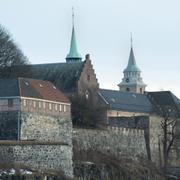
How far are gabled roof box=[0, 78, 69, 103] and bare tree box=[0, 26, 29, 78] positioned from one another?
6.84 metres

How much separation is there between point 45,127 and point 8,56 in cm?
1487

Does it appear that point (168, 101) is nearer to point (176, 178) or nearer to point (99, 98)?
point (99, 98)

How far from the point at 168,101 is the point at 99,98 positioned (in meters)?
14.3

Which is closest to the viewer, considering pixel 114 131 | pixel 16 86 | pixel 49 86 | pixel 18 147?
pixel 18 147

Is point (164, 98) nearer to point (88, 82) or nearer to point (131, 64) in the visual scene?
point (88, 82)

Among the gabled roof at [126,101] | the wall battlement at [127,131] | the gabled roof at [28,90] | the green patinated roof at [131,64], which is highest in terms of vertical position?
the green patinated roof at [131,64]

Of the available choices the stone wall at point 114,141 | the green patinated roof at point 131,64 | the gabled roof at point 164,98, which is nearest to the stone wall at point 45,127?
the stone wall at point 114,141

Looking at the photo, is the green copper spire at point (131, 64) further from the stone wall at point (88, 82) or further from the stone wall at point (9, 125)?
the stone wall at point (9, 125)

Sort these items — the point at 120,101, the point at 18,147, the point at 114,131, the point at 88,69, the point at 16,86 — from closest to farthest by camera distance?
the point at 18,147
the point at 16,86
the point at 114,131
the point at 88,69
the point at 120,101

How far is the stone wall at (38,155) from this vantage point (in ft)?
247

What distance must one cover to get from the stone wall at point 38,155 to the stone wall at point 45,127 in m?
3.48

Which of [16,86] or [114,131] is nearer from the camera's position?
[16,86]

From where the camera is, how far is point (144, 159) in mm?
100688

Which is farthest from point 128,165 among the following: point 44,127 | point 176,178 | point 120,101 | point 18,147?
point 120,101
